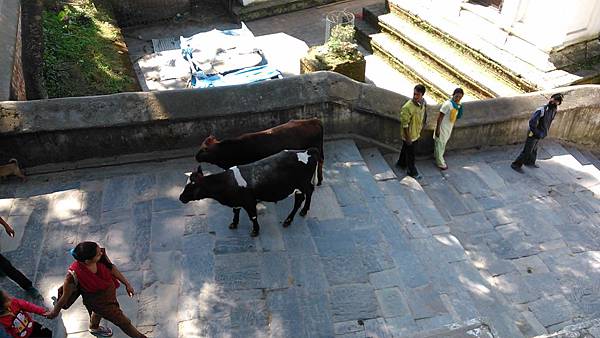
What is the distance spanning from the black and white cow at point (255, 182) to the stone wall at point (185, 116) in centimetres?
149

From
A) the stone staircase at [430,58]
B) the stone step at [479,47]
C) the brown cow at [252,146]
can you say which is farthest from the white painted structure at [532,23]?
the brown cow at [252,146]

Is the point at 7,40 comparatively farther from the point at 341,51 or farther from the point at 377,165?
the point at 341,51

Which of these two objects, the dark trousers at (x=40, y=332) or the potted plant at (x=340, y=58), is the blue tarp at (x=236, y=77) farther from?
the dark trousers at (x=40, y=332)

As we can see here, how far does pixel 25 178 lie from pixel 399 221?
5.01 m

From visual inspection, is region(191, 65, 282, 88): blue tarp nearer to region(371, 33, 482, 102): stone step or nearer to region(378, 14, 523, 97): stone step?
region(371, 33, 482, 102): stone step

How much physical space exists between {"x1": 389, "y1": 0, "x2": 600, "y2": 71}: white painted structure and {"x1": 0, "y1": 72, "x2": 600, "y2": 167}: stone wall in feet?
12.2

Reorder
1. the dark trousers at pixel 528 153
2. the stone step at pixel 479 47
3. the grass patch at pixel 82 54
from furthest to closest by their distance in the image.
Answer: the stone step at pixel 479 47, the grass patch at pixel 82 54, the dark trousers at pixel 528 153

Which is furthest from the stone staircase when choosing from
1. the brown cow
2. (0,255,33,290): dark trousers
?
(0,255,33,290): dark trousers

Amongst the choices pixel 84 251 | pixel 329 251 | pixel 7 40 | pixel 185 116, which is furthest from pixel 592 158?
pixel 7 40

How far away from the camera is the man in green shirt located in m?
6.68

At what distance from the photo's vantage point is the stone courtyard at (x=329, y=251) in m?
4.83

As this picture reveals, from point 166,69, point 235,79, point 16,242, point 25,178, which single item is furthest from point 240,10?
point 16,242

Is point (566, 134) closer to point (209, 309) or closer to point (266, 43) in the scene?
point (209, 309)

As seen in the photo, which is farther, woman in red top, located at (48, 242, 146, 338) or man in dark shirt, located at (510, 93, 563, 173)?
man in dark shirt, located at (510, 93, 563, 173)
